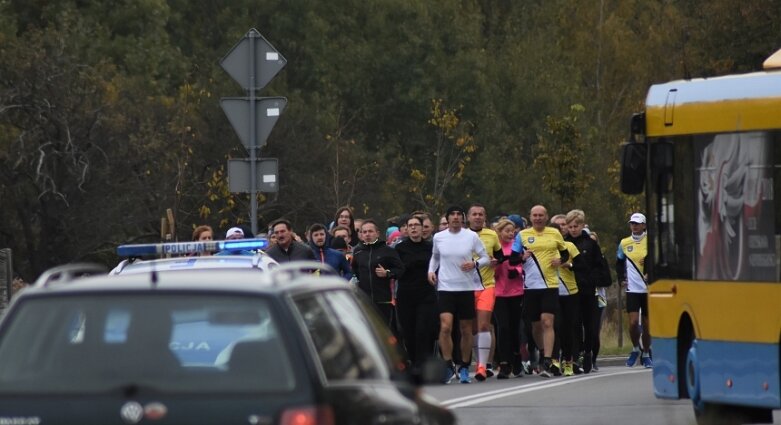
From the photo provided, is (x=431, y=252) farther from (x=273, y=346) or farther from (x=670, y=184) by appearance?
(x=273, y=346)

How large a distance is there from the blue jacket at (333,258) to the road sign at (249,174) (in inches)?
30.3

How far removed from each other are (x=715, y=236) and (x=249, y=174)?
7.86 meters

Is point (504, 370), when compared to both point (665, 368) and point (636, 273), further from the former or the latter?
point (665, 368)

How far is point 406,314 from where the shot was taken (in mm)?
21641

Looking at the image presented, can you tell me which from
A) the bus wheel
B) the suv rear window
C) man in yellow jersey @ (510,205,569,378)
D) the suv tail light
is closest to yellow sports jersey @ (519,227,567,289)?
man in yellow jersey @ (510,205,569,378)

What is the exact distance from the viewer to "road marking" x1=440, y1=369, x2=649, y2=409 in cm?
1816

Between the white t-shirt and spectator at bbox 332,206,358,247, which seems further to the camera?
spectator at bbox 332,206,358,247

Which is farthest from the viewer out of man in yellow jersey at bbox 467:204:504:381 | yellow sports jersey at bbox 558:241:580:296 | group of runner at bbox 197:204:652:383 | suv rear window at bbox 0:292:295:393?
yellow sports jersey at bbox 558:241:580:296

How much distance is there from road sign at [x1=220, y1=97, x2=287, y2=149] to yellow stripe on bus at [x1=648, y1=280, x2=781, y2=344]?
6721mm

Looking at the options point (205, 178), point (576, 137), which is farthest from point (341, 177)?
point (576, 137)

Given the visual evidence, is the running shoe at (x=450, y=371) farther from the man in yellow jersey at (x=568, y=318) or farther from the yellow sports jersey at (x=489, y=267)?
the man in yellow jersey at (x=568, y=318)

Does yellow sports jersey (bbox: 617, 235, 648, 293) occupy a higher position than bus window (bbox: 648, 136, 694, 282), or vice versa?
bus window (bbox: 648, 136, 694, 282)

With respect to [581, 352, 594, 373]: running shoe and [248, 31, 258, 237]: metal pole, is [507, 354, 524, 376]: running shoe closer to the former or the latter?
[581, 352, 594, 373]: running shoe

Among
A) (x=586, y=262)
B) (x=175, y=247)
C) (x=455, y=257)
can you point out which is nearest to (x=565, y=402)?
(x=455, y=257)
